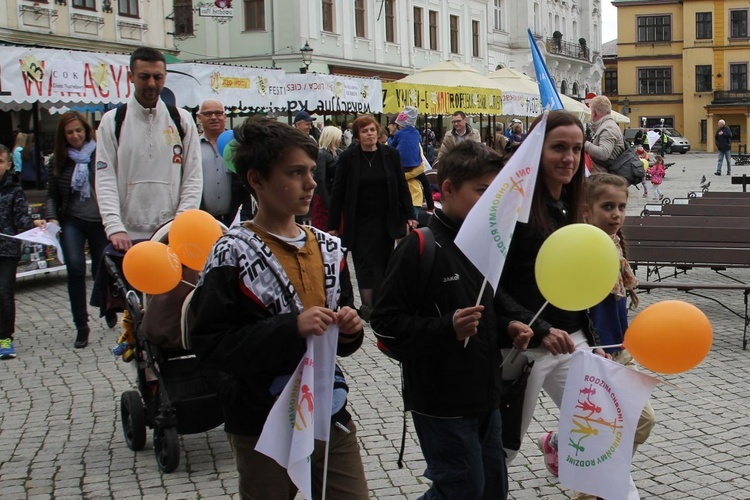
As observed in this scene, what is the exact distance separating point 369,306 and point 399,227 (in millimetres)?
738

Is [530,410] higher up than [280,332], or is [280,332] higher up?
[280,332]

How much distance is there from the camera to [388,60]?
43.2m

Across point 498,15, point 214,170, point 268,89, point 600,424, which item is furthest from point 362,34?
point 600,424

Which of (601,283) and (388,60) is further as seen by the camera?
(388,60)

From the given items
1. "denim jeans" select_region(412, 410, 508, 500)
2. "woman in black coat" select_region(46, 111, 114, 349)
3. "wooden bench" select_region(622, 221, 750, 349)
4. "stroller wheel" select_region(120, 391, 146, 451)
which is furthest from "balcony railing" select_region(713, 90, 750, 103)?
"denim jeans" select_region(412, 410, 508, 500)

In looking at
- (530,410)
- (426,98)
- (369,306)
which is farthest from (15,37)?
(530,410)

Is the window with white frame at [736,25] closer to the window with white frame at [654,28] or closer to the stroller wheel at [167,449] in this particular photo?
the window with white frame at [654,28]

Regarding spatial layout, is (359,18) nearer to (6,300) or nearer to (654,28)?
(6,300)

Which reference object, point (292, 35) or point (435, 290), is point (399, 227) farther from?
point (292, 35)

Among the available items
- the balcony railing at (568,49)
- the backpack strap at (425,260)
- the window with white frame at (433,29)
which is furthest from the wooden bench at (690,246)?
the balcony railing at (568,49)

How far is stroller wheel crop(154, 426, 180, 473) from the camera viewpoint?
479 centimetres

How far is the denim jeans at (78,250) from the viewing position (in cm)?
781

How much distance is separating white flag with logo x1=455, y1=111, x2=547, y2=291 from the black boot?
5579mm

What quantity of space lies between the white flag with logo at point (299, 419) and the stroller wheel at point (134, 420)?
8.09 feet
